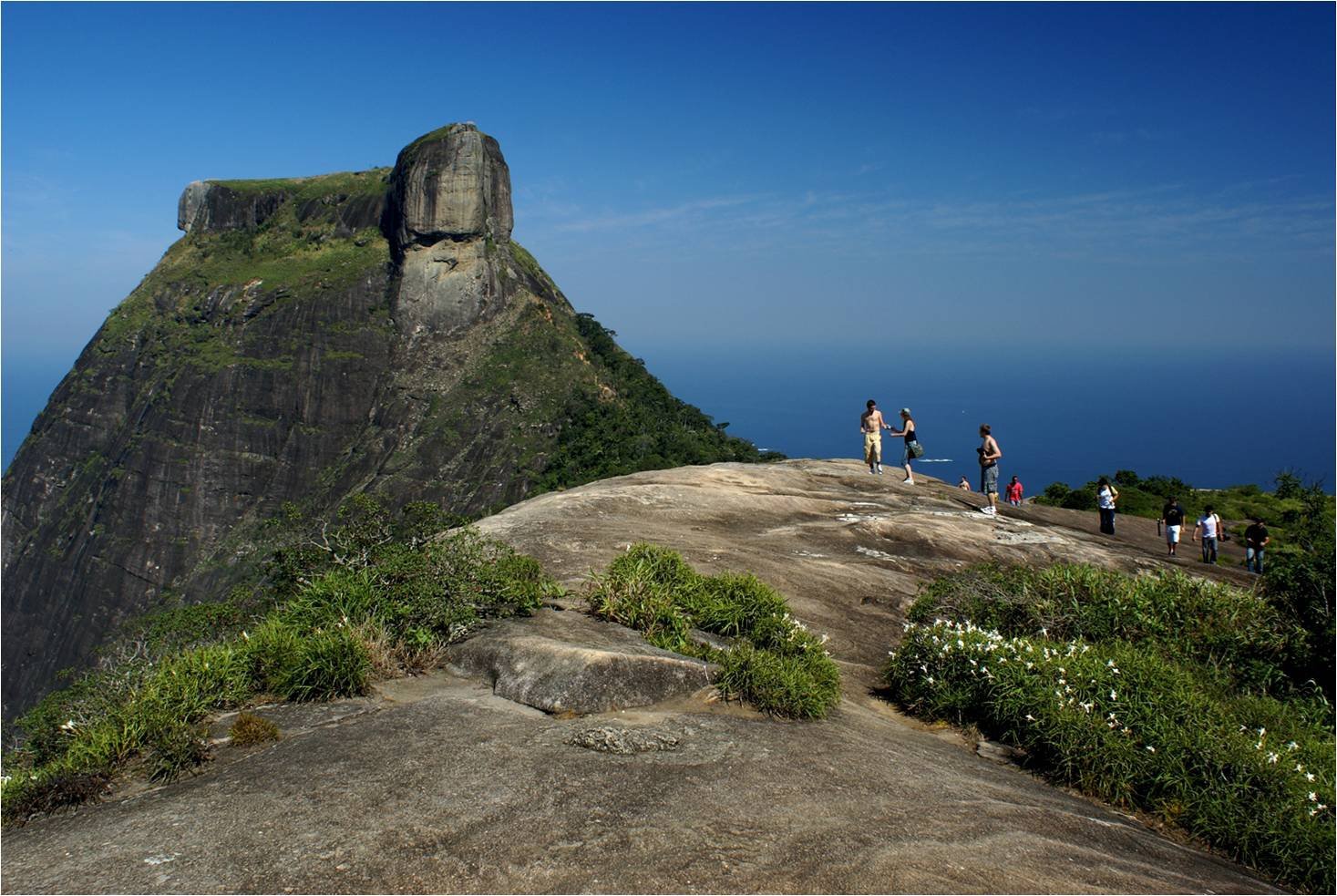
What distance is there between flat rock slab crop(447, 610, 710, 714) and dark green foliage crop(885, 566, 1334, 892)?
2866mm

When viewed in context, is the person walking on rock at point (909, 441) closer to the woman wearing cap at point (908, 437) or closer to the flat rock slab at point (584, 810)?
the woman wearing cap at point (908, 437)

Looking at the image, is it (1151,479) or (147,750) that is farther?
(1151,479)

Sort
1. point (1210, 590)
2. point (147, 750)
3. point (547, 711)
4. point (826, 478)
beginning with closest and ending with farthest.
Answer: point (147, 750)
point (547, 711)
point (1210, 590)
point (826, 478)

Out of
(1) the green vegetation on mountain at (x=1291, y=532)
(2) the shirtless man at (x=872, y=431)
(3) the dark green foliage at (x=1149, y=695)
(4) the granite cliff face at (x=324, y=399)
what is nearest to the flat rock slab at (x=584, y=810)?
(3) the dark green foliage at (x=1149, y=695)

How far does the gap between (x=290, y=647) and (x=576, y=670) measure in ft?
7.66

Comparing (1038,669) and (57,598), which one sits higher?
(1038,669)

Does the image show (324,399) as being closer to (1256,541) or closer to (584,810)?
(1256,541)

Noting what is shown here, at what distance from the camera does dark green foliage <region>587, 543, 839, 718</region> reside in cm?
718

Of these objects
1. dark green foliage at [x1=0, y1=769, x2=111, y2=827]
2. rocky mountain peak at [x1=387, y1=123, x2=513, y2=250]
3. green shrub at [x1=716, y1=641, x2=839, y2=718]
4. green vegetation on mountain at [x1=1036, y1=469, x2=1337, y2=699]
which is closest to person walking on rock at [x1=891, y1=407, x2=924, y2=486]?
green vegetation on mountain at [x1=1036, y1=469, x2=1337, y2=699]

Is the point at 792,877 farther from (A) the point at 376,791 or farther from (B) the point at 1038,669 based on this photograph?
(B) the point at 1038,669

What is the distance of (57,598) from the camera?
92.6 meters

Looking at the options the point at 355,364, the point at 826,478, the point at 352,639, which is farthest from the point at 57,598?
the point at 352,639

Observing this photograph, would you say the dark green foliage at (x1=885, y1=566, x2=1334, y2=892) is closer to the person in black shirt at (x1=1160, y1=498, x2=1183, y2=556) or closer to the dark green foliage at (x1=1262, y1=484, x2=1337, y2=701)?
the dark green foliage at (x1=1262, y1=484, x2=1337, y2=701)

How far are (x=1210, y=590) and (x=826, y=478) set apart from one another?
29.7 feet
